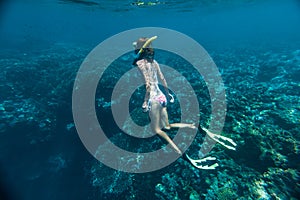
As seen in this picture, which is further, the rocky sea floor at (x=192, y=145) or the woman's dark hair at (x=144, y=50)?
the rocky sea floor at (x=192, y=145)

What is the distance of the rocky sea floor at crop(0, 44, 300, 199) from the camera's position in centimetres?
568

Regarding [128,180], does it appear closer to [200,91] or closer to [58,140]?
[58,140]

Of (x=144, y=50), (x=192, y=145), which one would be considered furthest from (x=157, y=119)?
(x=192, y=145)

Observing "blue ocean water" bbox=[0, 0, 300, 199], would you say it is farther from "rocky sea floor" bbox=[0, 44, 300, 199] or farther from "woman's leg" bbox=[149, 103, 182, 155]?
"woman's leg" bbox=[149, 103, 182, 155]

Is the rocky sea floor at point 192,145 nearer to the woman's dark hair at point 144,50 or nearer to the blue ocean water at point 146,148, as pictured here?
the blue ocean water at point 146,148

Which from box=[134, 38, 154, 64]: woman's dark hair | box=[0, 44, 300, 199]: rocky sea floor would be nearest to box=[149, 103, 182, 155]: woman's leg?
box=[134, 38, 154, 64]: woman's dark hair

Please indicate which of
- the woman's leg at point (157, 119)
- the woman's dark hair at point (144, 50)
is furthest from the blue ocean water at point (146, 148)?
the woman's dark hair at point (144, 50)

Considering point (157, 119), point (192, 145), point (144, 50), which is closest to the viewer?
point (144, 50)

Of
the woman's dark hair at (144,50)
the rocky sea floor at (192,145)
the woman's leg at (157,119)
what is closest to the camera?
the woman's dark hair at (144,50)

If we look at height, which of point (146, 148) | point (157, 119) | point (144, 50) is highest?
point (144, 50)

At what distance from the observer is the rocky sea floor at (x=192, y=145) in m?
5.68

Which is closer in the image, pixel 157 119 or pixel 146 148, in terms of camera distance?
pixel 157 119

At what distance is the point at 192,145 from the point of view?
7.21 meters

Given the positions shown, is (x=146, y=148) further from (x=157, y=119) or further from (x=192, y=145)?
(x=157, y=119)
